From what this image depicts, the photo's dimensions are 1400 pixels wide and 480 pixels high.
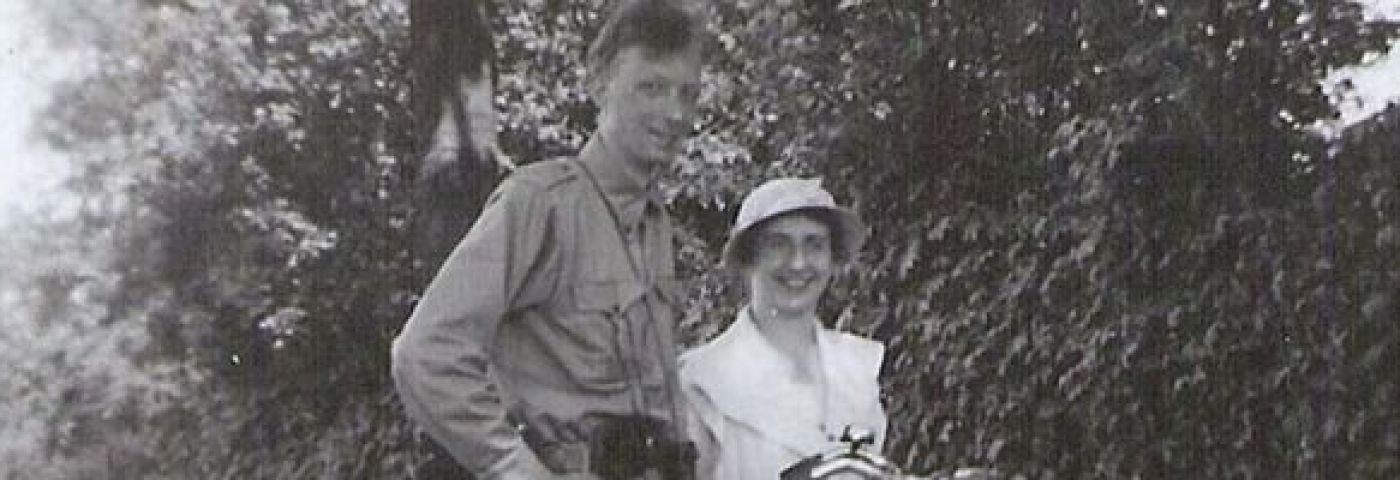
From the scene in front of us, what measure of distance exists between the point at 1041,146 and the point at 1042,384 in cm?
30

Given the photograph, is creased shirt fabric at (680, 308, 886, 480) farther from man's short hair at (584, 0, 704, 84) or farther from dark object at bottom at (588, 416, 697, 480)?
man's short hair at (584, 0, 704, 84)

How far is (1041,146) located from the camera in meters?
2.61

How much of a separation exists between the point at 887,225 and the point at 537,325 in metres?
1.49

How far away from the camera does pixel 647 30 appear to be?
4.35ft

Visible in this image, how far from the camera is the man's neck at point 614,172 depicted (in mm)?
1346

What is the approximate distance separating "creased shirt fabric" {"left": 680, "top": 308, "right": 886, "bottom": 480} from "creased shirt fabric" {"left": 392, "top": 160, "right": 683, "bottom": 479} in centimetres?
10

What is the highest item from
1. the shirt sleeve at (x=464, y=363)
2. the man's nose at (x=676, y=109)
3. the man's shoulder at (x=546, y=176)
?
the man's nose at (x=676, y=109)

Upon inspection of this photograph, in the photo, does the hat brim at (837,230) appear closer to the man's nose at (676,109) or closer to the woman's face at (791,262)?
the woman's face at (791,262)

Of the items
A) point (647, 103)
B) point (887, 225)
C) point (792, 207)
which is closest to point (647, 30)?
point (647, 103)

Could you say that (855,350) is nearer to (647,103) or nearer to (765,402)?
(765,402)

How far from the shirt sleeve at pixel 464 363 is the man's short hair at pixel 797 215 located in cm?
25

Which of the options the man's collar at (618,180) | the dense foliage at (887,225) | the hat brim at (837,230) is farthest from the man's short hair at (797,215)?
the dense foliage at (887,225)

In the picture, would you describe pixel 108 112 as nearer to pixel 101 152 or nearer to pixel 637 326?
pixel 101 152

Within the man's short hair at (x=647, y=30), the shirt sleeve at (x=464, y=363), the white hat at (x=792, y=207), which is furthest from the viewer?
the white hat at (x=792, y=207)
